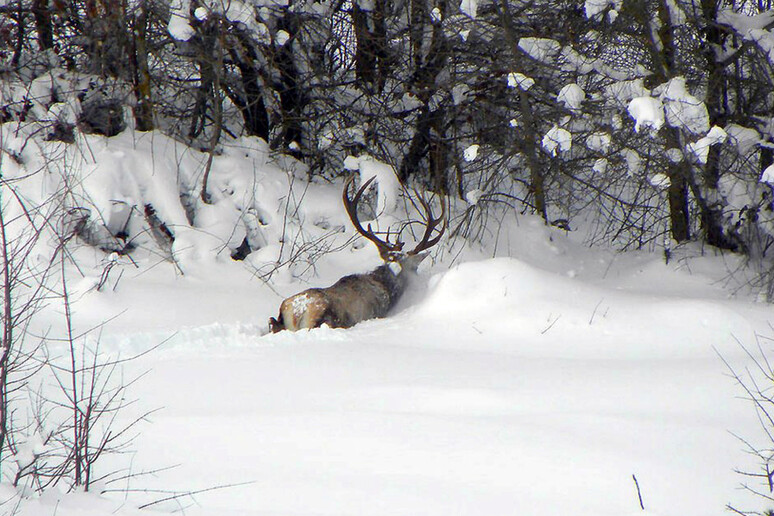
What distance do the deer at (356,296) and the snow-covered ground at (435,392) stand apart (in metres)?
0.19

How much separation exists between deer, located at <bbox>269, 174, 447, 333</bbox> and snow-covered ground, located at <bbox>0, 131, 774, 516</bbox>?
0.63ft

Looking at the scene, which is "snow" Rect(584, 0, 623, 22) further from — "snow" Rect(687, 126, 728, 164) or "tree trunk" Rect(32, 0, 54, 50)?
"tree trunk" Rect(32, 0, 54, 50)

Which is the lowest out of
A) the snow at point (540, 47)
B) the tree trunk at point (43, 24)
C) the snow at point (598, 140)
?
the snow at point (598, 140)

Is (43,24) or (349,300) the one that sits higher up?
(43,24)

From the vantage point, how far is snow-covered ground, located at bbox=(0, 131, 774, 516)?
3.65 metres

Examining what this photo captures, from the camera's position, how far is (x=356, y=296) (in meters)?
7.61

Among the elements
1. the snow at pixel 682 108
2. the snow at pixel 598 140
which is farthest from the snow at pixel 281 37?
the snow at pixel 682 108

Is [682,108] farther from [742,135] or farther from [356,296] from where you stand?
[356,296]

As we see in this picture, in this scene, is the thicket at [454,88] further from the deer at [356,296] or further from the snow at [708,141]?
the deer at [356,296]

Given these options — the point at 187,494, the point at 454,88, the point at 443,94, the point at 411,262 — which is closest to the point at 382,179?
the point at 411,262

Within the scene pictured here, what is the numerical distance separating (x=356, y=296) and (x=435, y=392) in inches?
104

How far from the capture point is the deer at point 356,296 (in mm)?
7082

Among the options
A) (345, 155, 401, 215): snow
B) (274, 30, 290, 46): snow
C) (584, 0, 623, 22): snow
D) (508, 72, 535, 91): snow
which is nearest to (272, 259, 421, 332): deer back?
(345, 155, 401, 215): snow

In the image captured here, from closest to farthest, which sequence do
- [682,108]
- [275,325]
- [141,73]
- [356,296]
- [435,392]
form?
[435,392] → [275,325] → [682,108] → [356,296] → [141,73]
